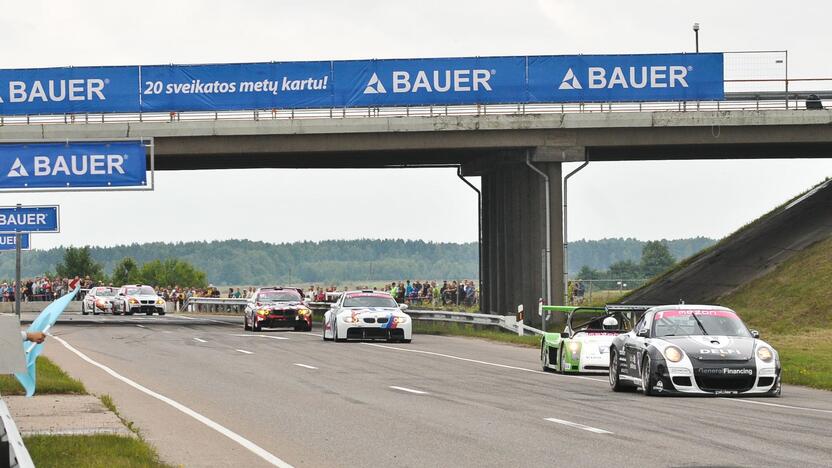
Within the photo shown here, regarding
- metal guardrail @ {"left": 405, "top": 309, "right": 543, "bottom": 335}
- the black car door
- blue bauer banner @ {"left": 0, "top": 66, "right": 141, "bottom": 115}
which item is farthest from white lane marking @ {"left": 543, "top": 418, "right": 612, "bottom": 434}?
blue bauer banner @ {"left": 0, "top": 66, "right": 141, "bottom": 115}

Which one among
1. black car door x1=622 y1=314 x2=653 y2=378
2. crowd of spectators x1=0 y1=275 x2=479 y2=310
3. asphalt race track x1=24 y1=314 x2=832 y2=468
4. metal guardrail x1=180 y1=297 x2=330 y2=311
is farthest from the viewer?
metal guardrail x1=180 y1=297 x2=330 y2=311

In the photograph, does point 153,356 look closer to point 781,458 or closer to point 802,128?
point 781,458

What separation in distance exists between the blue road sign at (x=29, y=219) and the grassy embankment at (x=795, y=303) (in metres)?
14.8

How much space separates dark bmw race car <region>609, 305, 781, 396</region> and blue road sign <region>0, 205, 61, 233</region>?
44.2 feet

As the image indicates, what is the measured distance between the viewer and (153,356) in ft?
98.0

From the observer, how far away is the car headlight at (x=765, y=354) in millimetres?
18734

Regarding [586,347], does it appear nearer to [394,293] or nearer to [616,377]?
[616,377]

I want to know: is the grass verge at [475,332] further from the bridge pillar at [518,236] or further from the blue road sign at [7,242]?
the blue road sign at [7,242]

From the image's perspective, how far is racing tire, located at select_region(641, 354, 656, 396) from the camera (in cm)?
1895

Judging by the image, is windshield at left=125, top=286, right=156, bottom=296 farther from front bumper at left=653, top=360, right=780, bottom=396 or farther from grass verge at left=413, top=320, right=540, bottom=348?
front bumper at left=653, top=360, right=780, bottom=396

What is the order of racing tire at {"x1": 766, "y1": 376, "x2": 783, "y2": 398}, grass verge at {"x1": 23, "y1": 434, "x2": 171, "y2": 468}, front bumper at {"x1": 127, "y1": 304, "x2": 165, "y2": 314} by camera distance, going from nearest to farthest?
grass verge at {"x1": 23, "y1": 434, "x2": 171, "y2": 468}, racing tire at {"x1": 766, "y1": 376, "x2": 783, "y2": 398}, front bumper at {"x1": 127, "y1": 304, "x2": 165, "y2": 314}

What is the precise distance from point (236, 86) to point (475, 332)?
1124cm

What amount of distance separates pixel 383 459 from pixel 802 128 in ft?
118

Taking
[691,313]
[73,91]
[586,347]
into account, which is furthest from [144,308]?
[691,313]
